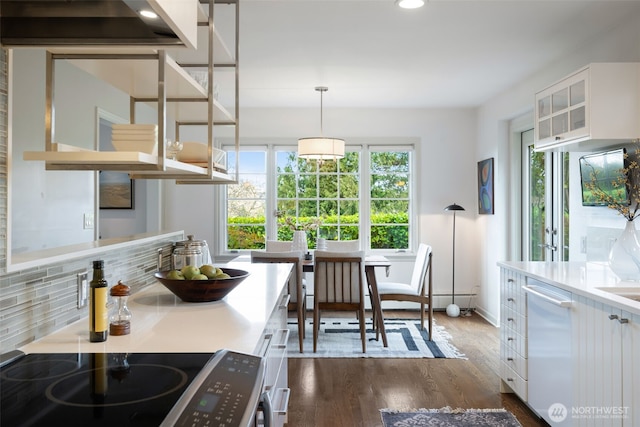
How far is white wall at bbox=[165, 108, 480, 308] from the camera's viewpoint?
19.5 feet

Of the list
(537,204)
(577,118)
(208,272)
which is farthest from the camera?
(537,204)

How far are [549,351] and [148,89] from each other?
2.40 meters

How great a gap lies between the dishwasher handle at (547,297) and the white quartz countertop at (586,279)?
0.07 metres

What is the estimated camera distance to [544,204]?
448 centimetres

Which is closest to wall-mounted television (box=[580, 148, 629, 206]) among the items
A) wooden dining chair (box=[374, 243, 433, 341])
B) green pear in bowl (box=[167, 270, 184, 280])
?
wooden dining chair (box=[374, 243, 433, 341])

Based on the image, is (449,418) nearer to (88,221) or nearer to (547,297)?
(547,297)

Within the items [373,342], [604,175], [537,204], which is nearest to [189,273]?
[604,175]

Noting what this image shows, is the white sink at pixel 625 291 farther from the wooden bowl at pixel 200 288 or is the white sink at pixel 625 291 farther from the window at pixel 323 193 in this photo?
the window at pixel 323 193

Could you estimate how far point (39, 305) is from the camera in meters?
1.38

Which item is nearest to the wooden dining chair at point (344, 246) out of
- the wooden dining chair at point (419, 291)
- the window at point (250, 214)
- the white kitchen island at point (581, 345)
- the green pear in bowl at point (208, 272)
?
the wooden dining chair at point (419, 291)

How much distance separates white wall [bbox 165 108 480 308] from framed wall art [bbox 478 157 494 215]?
236 millimetres

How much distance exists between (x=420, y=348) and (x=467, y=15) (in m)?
2.79

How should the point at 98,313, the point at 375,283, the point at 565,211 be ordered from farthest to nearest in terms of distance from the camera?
the point at 375,283
the point at 565,211
the point at 98,313

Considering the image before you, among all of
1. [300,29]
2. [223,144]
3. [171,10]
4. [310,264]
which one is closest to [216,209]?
[223,144]
